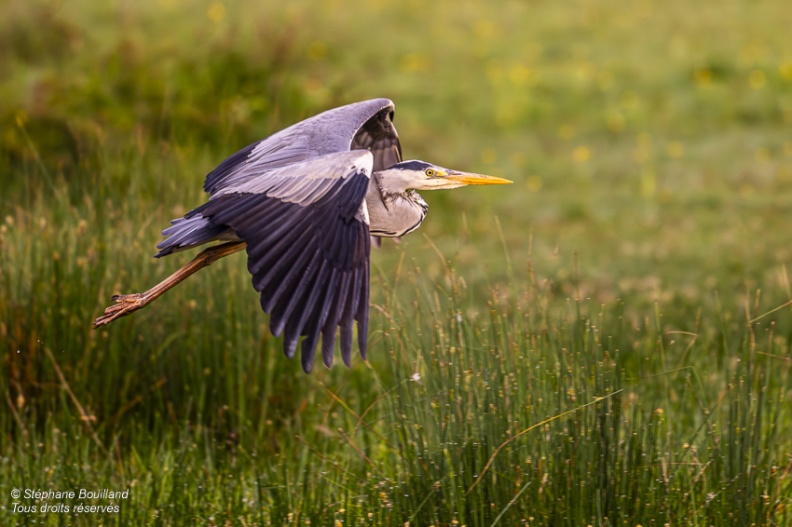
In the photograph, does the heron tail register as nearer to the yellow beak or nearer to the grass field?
the grass field

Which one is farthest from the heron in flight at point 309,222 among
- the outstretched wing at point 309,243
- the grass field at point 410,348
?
the grass field at point 410,348

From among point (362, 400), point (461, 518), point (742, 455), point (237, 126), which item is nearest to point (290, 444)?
point (362, 400)

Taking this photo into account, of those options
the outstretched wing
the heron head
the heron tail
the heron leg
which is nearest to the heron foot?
the heron leg

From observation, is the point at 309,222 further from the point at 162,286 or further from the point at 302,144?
the point at 302,144

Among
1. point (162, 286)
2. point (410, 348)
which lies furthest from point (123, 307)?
point (410, 348)

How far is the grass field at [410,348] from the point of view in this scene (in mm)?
4094

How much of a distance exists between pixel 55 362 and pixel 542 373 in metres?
2.25

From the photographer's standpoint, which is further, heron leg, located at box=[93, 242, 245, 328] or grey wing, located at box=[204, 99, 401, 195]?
grey wing, located at box=[204, 99, 401, 195]

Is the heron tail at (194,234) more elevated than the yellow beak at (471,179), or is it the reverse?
the yellow beak at (471,179)

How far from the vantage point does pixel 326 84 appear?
1145cm

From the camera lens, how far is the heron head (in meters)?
4.79

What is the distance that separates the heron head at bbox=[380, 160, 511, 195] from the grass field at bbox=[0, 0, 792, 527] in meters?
0.38

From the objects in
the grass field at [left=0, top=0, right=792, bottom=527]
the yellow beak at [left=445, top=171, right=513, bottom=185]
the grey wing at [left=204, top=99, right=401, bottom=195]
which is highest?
the grey wing at [left=204, top=99, right=401, bottom=195]

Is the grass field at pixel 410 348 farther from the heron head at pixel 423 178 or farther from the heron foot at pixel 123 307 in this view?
the heron foot at pixel 123 307
